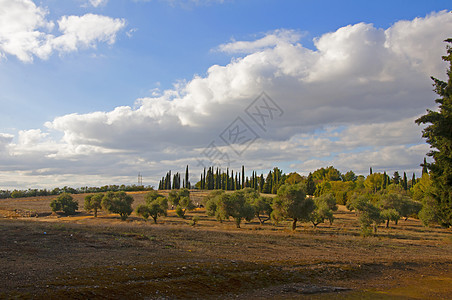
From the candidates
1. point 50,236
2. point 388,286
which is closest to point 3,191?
point 50,236

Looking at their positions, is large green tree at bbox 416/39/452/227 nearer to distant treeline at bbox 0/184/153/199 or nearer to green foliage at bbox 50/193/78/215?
green foliage at bbox 50/193/78/215

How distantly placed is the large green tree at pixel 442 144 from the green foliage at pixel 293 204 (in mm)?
26965

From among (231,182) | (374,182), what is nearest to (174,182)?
(231,182)

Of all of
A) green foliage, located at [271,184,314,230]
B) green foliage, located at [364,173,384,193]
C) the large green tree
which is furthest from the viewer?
green foliage, located at [364,173,384,193]

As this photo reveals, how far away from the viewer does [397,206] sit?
7406cm

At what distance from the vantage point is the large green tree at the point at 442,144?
21.8m

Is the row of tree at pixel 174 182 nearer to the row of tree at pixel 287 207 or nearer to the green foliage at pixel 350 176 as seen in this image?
the row of tree at pixel 287 207

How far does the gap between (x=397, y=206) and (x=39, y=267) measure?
259 ft

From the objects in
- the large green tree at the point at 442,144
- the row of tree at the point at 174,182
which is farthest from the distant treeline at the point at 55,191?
the large green tree at the point at 442,144

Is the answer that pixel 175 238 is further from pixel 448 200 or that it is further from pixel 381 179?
pixel 381 179

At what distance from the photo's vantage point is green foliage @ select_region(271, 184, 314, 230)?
51.1m

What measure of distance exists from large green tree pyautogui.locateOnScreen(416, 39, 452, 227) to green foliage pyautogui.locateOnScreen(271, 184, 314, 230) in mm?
26965

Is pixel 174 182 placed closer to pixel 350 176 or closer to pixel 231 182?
pixel 231 182

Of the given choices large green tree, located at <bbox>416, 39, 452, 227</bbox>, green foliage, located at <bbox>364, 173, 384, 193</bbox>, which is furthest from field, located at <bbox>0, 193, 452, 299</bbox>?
green foliage, located at <bbox>364, 173, 384, 193</bbox>
